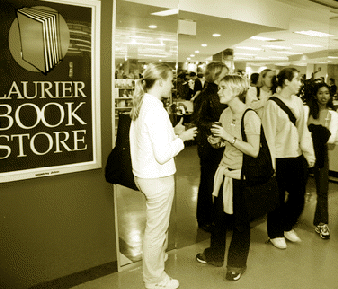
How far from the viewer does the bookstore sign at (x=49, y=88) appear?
2094 mm

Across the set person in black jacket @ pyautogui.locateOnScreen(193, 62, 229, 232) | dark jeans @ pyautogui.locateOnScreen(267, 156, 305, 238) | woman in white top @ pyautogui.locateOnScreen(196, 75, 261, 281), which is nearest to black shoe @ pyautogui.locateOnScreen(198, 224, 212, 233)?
person in black jacket @ pyautogui.locateOnScreen(193, 62, 229, 232)

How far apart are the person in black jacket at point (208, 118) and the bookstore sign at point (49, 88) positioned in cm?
110

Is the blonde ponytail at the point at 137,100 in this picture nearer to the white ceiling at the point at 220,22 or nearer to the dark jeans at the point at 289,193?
the white ceiling at the point at 220,22

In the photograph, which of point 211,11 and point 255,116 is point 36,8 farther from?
point 211,11

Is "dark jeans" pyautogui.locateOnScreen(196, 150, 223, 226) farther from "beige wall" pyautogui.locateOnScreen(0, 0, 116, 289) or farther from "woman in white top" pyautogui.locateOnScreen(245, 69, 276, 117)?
"beige wall" pyautogui.locateOnScreen(0, 0, 116, 289)

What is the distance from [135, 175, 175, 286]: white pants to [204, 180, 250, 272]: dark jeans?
1.82 ft

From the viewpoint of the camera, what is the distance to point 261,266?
2.83 meters

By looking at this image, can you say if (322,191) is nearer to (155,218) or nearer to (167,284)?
(167,284)

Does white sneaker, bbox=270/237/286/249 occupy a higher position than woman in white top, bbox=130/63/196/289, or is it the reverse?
woman in white top, bbox=130/63/196/289

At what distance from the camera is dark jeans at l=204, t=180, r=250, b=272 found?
2508mm

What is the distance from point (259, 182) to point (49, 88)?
63.5 inches

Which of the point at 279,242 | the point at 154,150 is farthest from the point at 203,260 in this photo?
the point at 154,150

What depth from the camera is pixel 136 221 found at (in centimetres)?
362

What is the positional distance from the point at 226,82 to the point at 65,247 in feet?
5.50
